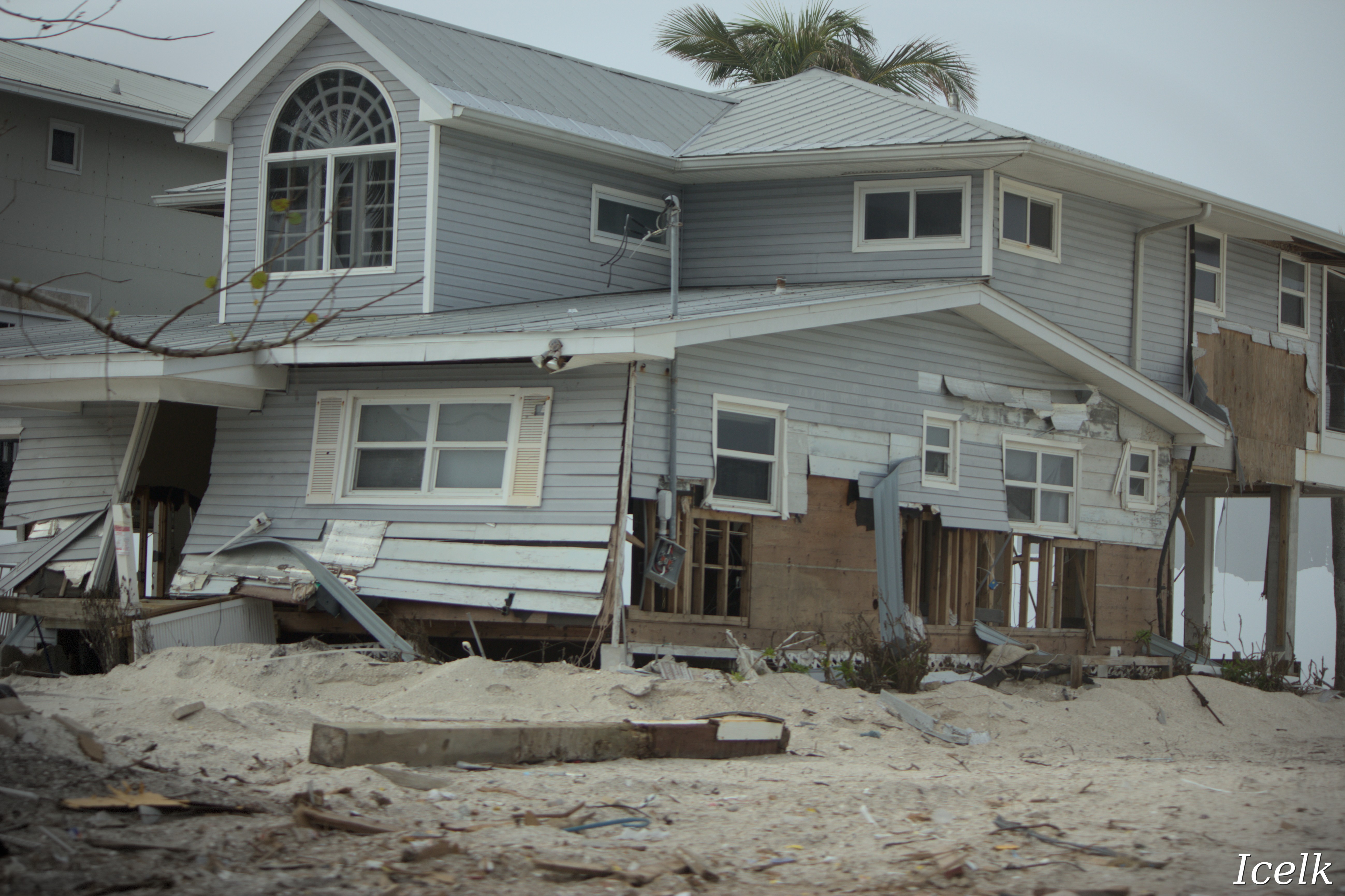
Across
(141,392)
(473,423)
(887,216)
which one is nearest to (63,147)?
(141,392)

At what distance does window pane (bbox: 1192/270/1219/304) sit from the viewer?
17906 millimetres

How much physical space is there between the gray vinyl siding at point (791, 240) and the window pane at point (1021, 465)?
7.23 ft

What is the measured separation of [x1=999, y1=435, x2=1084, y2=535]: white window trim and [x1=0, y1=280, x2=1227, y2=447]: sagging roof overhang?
930 mm

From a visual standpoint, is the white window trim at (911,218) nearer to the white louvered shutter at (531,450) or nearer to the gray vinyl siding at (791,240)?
the gray vinyl siding at (791,240)

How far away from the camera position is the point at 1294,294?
63.4 ft

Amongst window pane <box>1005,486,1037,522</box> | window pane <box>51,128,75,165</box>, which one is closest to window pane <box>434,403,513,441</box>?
window pane <box>1005,486,1037,522</box>

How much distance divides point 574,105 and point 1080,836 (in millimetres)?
12238

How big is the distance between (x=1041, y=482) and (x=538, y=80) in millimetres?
8180

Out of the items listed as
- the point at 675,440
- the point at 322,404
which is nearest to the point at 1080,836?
the point at 675,440

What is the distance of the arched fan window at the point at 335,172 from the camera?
48.3 feet

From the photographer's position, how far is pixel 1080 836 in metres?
6.25

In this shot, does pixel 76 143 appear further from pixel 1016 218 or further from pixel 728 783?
pixel 728 783

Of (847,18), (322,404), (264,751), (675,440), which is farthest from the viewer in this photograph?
(847,18)

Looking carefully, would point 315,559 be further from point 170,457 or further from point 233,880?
point 233,880
